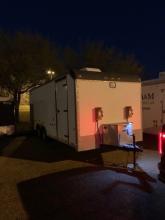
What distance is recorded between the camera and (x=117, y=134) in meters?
8.80

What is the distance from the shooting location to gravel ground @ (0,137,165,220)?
543 cm

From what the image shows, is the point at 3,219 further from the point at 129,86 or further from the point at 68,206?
the point at 129,86

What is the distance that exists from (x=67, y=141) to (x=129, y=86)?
9.05 feet

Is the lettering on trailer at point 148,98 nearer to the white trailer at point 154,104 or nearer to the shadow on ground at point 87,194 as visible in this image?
the white trailer at point 154,104

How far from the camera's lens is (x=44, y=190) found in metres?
6.82

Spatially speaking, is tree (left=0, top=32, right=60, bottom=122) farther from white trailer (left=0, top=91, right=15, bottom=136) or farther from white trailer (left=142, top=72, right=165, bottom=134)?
white trailer (left=142, top=72, right=165, bottom=134)

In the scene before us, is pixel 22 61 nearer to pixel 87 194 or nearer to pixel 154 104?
pixel 154 104

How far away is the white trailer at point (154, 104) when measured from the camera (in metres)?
12.9

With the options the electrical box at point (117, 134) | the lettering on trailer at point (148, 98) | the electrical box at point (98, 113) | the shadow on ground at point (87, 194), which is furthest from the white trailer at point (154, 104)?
the shadow on ground at point (87, 194)

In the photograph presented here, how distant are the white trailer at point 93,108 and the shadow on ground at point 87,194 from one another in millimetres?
1113

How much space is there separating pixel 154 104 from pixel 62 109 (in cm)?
537

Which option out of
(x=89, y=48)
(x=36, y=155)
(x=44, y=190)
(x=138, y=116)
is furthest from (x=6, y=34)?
(x=44, y=190)

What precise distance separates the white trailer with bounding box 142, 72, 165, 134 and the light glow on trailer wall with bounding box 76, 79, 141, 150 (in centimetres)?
335

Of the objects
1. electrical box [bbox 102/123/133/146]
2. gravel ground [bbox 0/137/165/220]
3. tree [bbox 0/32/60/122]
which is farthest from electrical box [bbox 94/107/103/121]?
tree [bbox 0/32/60/122]
